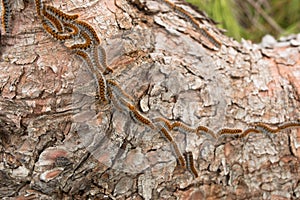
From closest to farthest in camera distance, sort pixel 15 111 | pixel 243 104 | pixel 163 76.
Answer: pixel 15 111 < pixel 163 76 < pixel 243 104

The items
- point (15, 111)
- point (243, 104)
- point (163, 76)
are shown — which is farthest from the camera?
point (243, 104)

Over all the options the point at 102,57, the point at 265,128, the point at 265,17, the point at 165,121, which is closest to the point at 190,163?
the point at 165,121

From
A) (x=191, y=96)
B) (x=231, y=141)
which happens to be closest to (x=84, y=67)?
(x=191, y=96)

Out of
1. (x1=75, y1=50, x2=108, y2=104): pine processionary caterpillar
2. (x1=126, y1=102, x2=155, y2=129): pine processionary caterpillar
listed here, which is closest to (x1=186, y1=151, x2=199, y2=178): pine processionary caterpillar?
(x1=126, y1=102, x2=155, y2=129): pine processionary caterpillar

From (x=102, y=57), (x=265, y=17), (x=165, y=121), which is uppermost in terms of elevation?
(x=265, y=17)

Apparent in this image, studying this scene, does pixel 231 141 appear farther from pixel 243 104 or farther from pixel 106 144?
pixel 106 144

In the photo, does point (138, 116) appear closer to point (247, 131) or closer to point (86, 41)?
point (86, 41)
